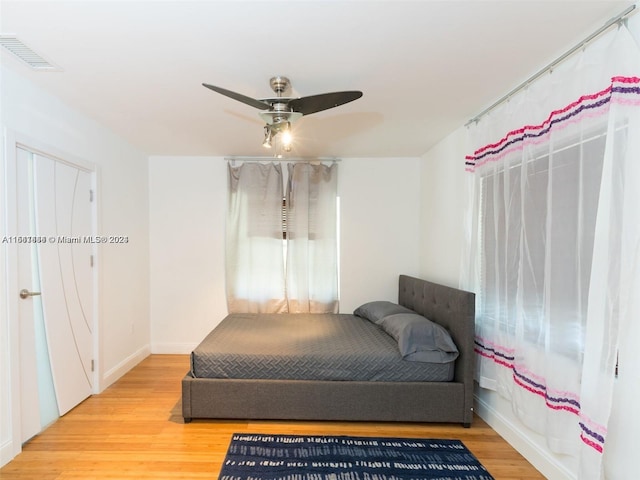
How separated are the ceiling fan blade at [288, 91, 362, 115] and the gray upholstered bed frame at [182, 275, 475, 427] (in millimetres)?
1679

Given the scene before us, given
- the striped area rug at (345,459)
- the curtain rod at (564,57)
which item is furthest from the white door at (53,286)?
the curtain rod at (564,57)

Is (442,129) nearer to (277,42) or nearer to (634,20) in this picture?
(634,20)

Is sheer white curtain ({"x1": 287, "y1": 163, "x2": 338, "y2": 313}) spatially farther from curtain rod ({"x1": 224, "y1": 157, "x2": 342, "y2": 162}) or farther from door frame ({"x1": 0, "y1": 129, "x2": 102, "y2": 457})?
door frame ({"x1": 0, "y1": 129, "x2": 102, "y2": 457})

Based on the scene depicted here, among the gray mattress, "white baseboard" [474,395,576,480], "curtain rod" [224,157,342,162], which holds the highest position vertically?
"curtain rod" [224,157,342,162]

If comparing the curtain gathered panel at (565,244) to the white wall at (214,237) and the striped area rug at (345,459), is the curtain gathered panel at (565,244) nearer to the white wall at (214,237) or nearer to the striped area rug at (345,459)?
the striped area rug at (345,459)

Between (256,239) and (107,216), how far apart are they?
156 centimetres

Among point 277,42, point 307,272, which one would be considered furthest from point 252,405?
point 277,42

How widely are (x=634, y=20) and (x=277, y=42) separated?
163 centimetres

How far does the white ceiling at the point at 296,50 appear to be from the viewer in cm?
156

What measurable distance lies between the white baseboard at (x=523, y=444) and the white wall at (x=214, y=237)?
1778 mm

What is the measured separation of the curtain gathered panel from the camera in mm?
1485

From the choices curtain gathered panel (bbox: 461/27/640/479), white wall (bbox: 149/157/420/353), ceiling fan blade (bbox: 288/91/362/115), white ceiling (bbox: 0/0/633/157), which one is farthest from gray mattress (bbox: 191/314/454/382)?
white ceiling (bbox: 0/0/633/157)

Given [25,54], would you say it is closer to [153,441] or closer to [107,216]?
[107,216]

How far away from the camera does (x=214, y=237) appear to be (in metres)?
4.26
